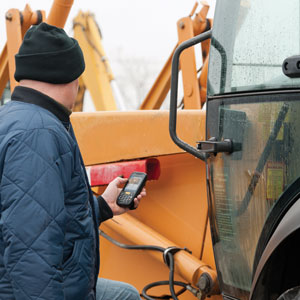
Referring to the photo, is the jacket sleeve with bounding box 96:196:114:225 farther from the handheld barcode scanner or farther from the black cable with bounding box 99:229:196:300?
the black cable with bounding box 99:229:196:300

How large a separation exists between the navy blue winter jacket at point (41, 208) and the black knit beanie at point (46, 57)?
A: 0.22 feet

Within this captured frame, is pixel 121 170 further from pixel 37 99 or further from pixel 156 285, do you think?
pixel 37 99

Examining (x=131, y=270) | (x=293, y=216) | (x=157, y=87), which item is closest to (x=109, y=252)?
(x=131, y=270)

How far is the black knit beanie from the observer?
6.00ft

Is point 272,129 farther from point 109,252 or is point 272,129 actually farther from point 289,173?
point 109,252

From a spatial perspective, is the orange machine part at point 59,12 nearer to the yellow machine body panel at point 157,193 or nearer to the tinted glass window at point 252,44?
the yellow machine body panel at point 157,193

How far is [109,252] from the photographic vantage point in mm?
3332

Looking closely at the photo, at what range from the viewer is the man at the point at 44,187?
1615 mm

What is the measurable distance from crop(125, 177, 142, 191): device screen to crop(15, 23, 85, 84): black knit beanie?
0.76 meters

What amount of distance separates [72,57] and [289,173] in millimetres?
852

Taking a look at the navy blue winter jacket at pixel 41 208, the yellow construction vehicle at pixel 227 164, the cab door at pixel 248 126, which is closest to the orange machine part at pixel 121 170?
the yellow construction vehicle at pixel 227 164

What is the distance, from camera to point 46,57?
5.99ft

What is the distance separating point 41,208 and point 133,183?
925 millimetres

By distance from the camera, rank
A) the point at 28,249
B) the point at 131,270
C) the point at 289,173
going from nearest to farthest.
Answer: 1. the point at 28,249
2. the point at 289,173
3. the point at 131,270
